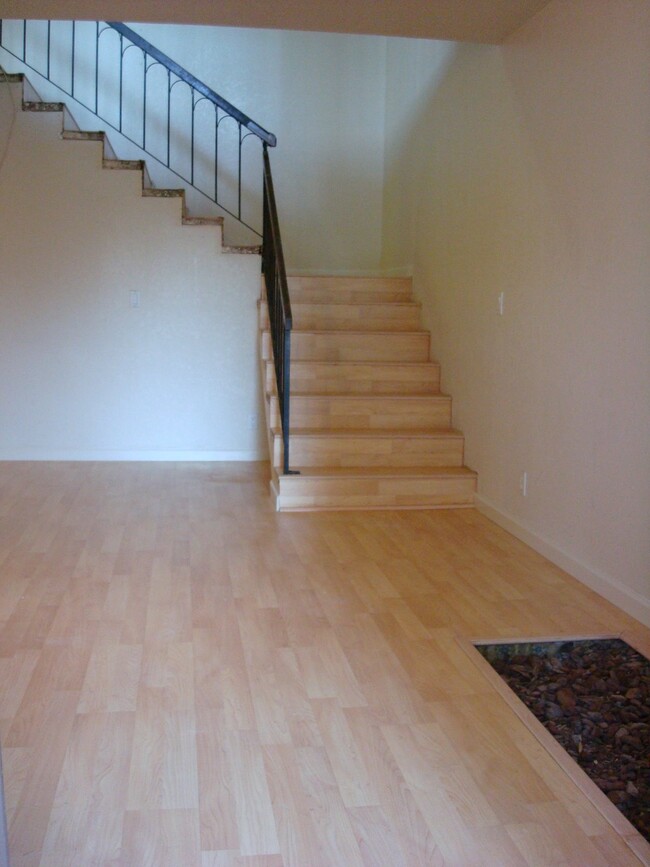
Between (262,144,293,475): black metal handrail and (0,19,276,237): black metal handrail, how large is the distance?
0.72 meters

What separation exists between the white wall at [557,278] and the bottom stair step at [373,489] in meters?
0.16

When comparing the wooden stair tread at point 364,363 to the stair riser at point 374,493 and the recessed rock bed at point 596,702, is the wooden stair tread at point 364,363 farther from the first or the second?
the recessed rock bed at point 596,702

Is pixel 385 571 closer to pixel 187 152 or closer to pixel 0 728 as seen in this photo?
pixel 0 728

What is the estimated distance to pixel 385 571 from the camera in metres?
3.73

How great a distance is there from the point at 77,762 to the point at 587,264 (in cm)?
275

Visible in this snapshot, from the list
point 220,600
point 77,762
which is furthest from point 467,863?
point 220,600

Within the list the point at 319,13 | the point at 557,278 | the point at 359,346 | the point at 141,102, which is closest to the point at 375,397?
the point at 359,346

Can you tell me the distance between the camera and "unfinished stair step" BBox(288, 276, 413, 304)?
6277 mm

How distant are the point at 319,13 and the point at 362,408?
2352 millimetres

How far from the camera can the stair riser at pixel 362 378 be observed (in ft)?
18.3

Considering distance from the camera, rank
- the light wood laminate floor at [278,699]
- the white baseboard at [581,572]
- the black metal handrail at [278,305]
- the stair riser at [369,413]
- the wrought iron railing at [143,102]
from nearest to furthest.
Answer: the light wood laminate floor at [278,699], the white baseboard at [581,572], the black metal handrail at [278,305], the stair riser at [369,413], the wrought iron railing at [143,102]

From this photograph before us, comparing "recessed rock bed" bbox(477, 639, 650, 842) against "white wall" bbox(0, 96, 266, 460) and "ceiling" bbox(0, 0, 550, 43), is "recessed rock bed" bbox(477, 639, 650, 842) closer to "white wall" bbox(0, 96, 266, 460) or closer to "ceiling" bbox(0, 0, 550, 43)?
"ceiling" bbox(0, 0, 550, 43)

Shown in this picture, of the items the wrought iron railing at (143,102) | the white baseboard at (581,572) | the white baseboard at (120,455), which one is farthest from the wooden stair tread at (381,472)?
the wrought iron railing at (143,102)

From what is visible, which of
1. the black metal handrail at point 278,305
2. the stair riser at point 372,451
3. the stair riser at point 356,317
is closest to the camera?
the black metal handrail at point 278,305
